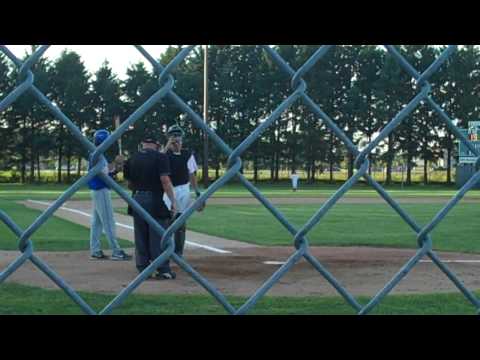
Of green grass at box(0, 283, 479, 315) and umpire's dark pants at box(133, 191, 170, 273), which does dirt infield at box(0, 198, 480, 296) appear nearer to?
umpire's dark pants at box(133, 191, 170, 273)

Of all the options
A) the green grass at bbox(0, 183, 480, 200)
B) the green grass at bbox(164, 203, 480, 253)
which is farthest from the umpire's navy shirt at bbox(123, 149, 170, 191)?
the green grass at bbox(0, 183, 480, 200)

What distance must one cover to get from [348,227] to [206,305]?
9.34m

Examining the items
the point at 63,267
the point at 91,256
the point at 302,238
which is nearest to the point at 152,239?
the point at 63,267

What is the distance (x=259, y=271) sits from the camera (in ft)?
28.1

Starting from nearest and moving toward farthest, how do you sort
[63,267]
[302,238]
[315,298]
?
[302,238] < [315,298] < [63,267]

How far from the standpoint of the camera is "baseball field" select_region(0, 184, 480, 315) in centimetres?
620

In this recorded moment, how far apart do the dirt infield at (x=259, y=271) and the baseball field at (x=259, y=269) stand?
0.01 m

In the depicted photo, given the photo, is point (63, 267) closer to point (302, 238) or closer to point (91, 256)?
point (91, 256)

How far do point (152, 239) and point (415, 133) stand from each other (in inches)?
1900

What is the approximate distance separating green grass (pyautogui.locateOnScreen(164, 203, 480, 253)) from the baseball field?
0.02 metres

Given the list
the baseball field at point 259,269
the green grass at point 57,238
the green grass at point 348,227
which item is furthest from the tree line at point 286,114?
the baseball field at point 259,269

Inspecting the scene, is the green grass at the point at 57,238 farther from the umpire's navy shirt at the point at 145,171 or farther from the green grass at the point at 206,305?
the green grass at the point at 206,305
